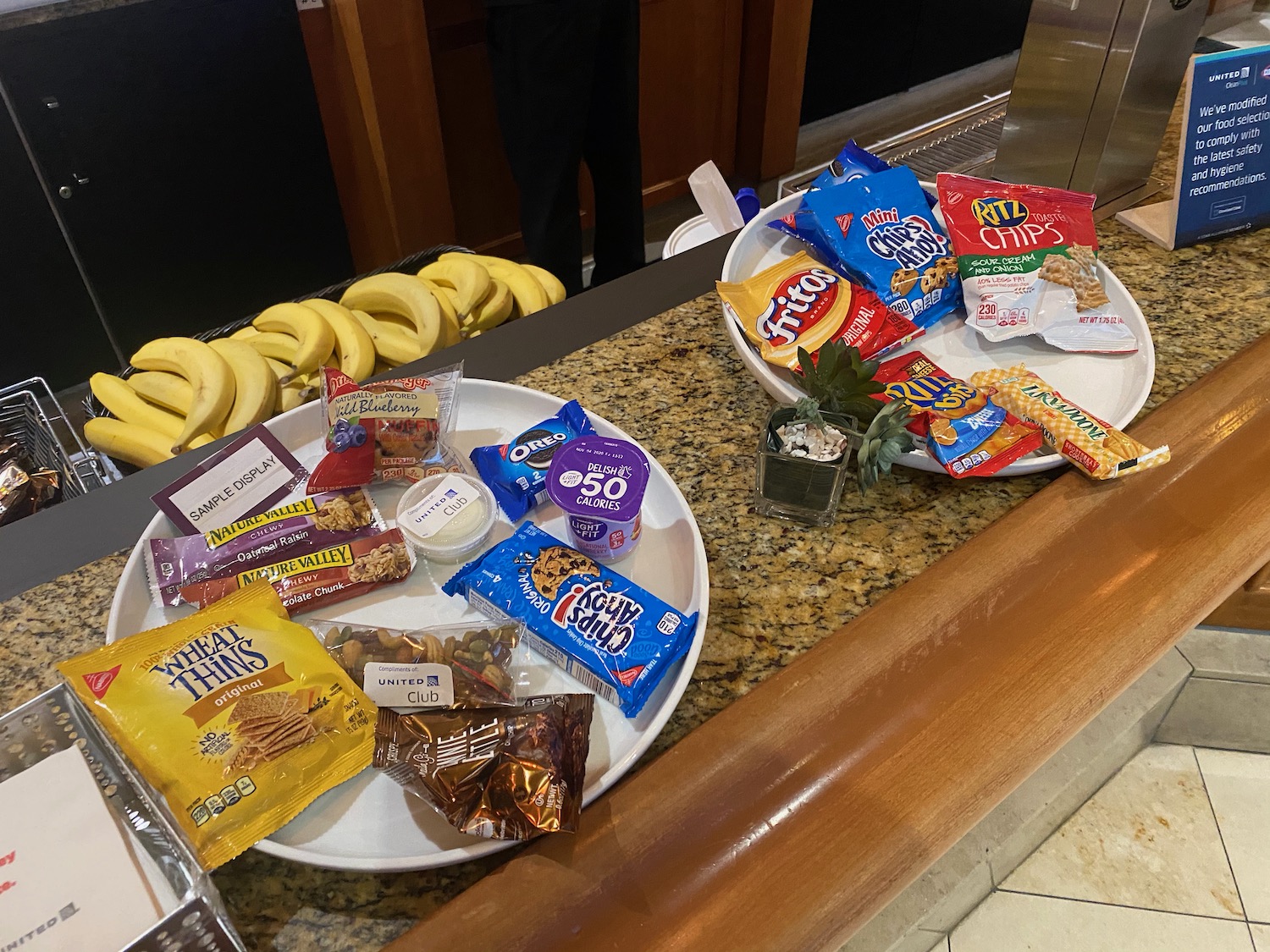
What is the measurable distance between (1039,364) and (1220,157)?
43cm

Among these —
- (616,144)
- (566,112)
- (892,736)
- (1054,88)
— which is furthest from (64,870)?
(616,144)

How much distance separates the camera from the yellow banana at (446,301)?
122 centimetres

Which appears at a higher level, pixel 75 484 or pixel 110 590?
pixel 110 590

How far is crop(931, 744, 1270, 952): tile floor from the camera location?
4.89ft

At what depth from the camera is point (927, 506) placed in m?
0.79

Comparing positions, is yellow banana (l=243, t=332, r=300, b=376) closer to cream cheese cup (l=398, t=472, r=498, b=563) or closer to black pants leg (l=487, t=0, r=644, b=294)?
cream cheese cup (l=398, t=472, r=498, b=563)

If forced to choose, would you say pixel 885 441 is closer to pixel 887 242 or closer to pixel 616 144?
pixel 887 242

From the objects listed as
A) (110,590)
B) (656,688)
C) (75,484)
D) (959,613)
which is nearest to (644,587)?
(656,688)

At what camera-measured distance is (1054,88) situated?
3.63 feet

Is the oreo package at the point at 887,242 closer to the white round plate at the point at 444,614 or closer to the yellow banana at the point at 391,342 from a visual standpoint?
the white round plate at the point at 444,614

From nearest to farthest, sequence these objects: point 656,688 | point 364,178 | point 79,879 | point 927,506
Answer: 1. point 79,879
2. point 656,688
3. point 927,506
4. point 364,178

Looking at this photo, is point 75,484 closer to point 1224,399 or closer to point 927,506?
point 927,506

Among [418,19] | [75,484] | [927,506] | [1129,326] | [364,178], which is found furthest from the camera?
[364,178]

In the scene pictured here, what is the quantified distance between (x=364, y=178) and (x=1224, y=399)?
8.13 ft
